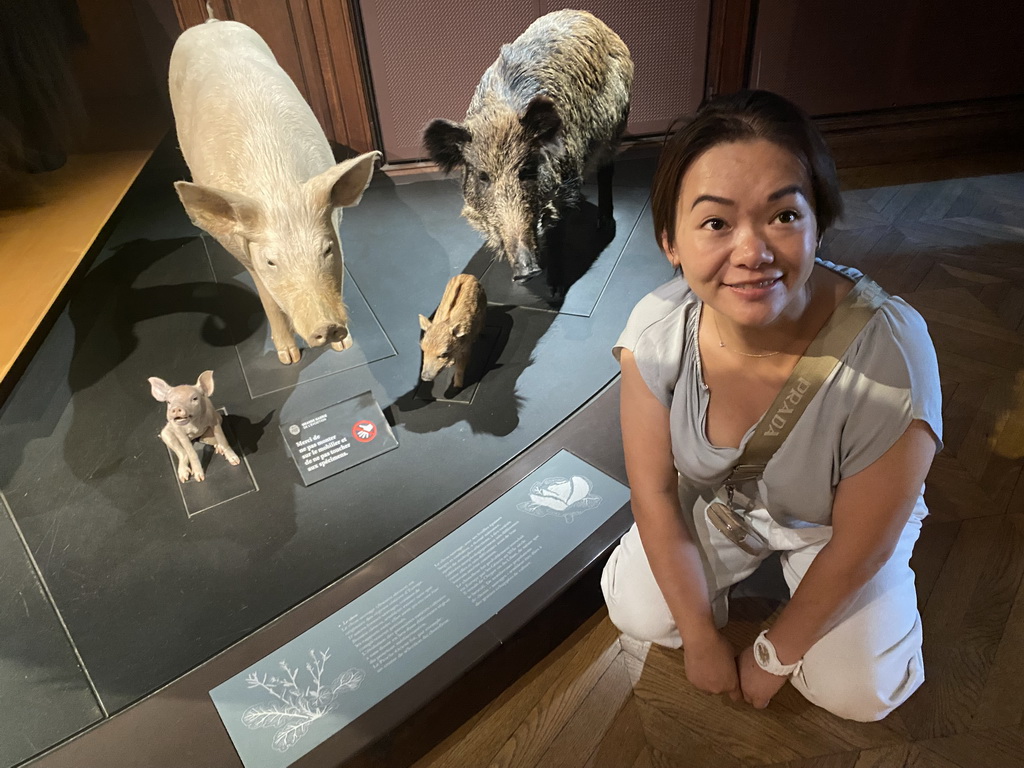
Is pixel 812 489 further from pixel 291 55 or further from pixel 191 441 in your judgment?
pixel 291 55

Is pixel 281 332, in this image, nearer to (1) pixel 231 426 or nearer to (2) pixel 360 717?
(1) pixel 231 426

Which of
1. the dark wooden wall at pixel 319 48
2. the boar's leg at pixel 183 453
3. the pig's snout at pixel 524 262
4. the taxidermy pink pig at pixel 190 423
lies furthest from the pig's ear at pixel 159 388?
the pig's snout at pixel 524 262

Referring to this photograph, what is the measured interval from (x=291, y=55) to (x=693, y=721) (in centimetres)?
219

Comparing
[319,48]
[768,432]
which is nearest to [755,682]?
[768,432]

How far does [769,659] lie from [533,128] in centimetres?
154

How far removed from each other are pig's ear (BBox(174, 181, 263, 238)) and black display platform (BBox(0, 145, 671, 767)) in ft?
2.06

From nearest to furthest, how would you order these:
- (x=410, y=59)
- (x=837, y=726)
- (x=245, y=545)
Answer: (x=837, y=726) → (x=245, y=545) → (x=410, y=59)

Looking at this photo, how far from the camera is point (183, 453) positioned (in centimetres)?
199

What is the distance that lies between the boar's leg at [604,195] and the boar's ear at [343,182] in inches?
41.6

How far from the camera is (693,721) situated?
1674 millimetres

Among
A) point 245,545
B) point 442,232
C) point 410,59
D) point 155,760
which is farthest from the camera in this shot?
point 442,232

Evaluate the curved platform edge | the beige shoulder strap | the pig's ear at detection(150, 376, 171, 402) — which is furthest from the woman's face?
the pig's ear at detection(150, 376, 171, 402)

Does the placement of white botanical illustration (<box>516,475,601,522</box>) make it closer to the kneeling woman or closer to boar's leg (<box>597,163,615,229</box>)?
the kneeling woman

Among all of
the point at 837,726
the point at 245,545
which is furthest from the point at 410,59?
the point at 837,726
